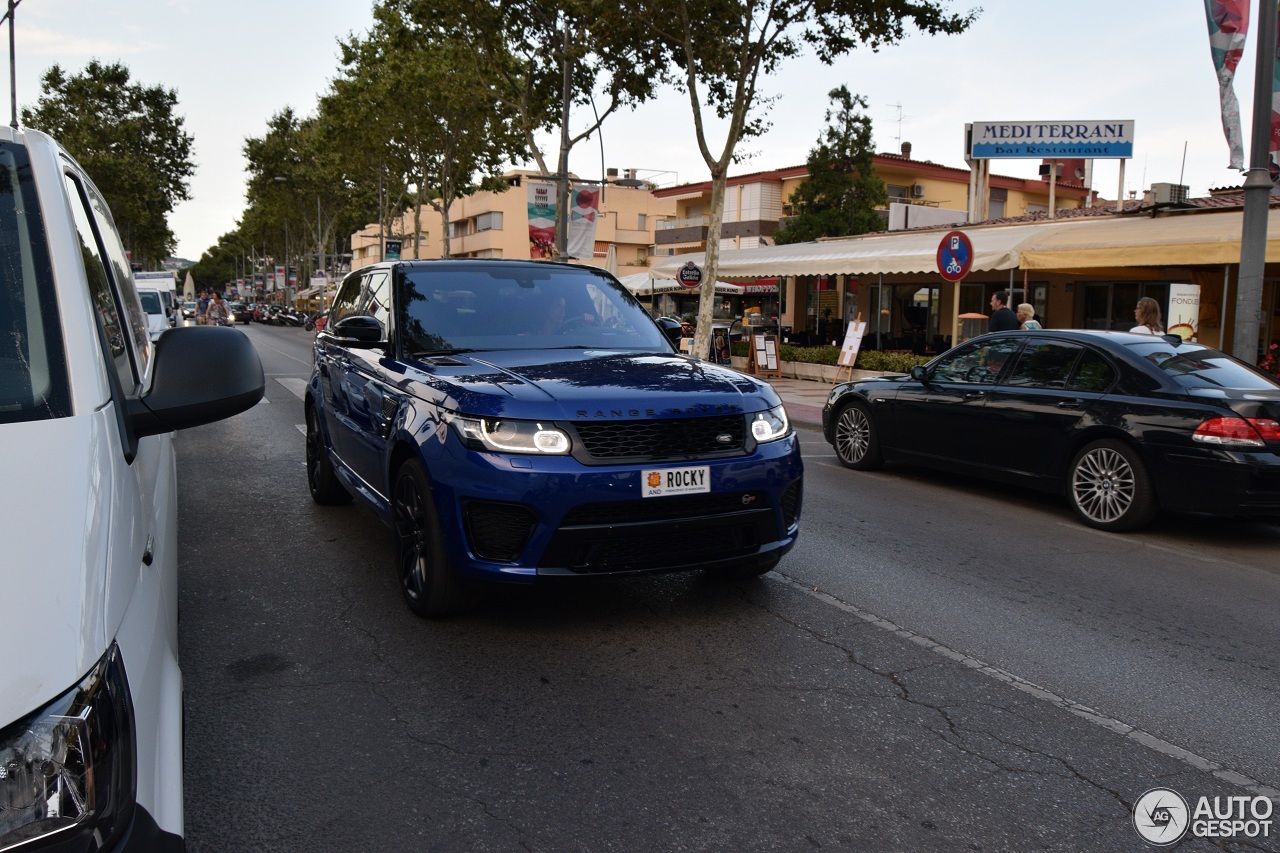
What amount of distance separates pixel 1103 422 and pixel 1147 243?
1019cm

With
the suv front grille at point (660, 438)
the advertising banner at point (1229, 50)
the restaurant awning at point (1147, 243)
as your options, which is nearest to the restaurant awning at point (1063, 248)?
the restaurant awning at point (1147, 243)

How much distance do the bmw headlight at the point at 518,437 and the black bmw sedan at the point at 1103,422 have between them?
16.4 feet

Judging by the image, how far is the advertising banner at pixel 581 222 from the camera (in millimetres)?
25219

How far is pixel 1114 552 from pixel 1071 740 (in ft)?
11.8

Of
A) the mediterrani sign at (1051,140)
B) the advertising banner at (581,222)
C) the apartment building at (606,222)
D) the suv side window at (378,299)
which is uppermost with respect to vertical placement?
the apartment building at (606,222)

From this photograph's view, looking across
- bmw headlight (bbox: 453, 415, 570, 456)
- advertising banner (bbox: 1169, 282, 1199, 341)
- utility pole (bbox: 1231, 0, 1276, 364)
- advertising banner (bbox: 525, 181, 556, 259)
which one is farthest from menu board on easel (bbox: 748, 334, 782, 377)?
bmw headlight (bbox: 453, 415, 570, 456)

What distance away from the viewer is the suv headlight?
150 centimetres

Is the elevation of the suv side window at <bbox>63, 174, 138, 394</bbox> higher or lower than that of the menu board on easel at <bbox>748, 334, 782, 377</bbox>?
higher

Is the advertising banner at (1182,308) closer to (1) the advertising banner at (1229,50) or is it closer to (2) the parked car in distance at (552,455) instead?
(1) the advertising banner at (1229,50)

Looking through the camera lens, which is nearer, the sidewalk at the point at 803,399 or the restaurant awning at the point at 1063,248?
the sidewalk at the point at 803,399

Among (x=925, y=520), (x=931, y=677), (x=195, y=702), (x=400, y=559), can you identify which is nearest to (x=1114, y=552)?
(x=925, y=520)

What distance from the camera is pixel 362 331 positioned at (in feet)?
17.9

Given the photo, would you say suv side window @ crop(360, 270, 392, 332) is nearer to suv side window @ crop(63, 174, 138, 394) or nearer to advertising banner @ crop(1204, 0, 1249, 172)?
suv side window @ crop(63, 174, 138, 394)

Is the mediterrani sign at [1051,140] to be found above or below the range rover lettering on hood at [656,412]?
above
